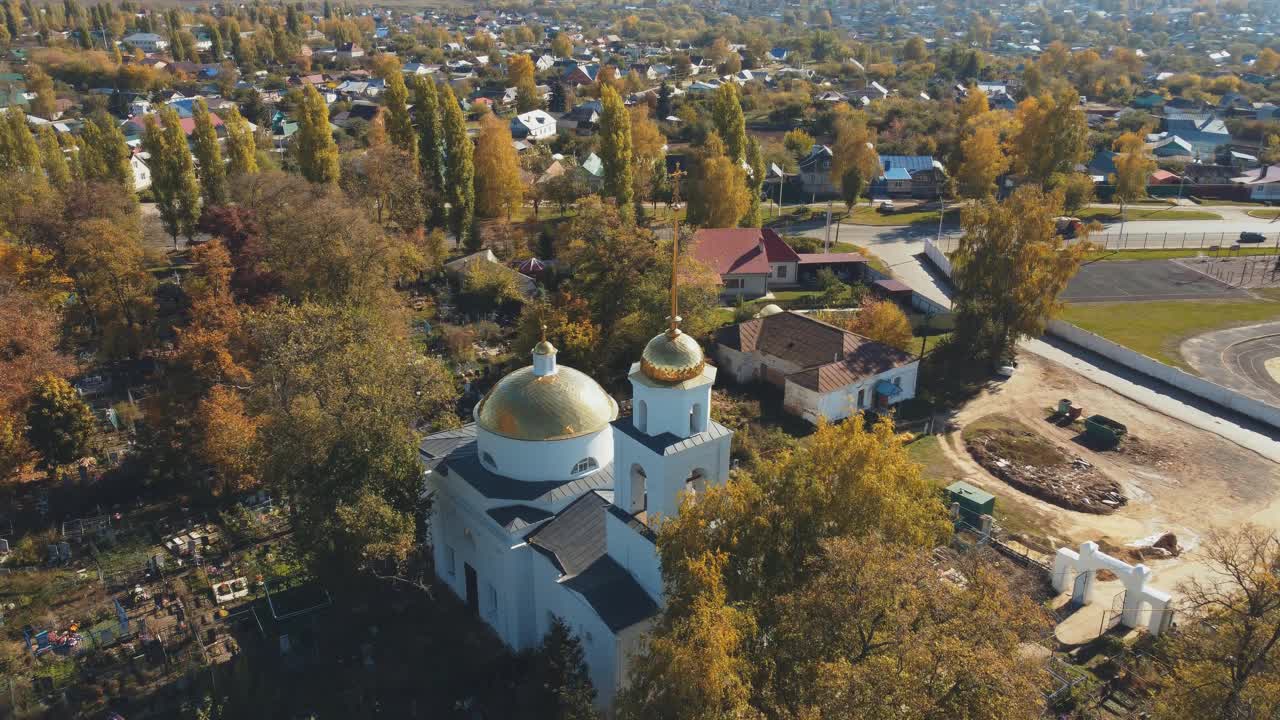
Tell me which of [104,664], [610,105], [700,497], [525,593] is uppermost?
[610,105]

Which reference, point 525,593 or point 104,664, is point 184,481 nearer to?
point 104,664

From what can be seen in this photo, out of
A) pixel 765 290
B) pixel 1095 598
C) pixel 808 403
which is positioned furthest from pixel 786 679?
pixel 765 290

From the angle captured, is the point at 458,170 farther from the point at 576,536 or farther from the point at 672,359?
the point at 672,359

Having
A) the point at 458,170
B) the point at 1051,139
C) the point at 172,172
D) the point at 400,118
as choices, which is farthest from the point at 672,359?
the point at 1051,139

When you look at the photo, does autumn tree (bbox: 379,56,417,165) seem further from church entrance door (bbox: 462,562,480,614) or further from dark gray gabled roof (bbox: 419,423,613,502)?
church entrance door (bbox: 462,562,480,614)

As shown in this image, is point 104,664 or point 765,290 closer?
point 104,664

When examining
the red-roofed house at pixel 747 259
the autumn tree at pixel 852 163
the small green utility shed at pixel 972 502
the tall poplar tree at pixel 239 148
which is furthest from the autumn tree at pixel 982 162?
the tall poplar tree at pixel 239 148

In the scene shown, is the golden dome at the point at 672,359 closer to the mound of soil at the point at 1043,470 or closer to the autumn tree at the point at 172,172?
the mound of soil at the point at 1043,470
